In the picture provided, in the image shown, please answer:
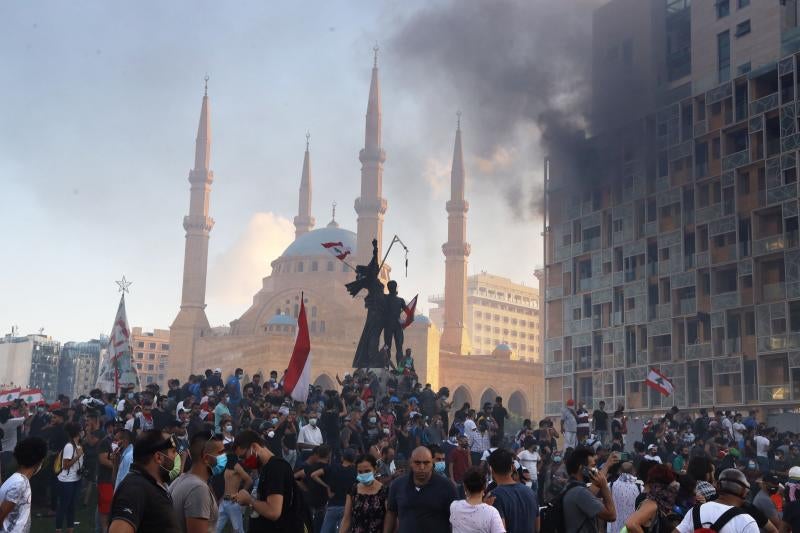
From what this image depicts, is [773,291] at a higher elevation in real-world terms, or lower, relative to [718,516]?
higher

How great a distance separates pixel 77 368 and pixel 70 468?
9861 cm

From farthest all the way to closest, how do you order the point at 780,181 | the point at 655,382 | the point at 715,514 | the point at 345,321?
1. the point at 345,321
2. the point at 780,181
3. the point at 655,382
4. the point at 715,514

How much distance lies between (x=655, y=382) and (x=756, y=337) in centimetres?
1120

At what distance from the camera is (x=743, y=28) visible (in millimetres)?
42906

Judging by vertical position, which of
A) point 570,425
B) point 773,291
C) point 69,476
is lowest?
point 69,476

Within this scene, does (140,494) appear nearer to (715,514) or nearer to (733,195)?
(715,514)

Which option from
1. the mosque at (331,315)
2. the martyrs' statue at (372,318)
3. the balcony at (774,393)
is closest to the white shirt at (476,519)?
the martyrs' statue at (372,318)

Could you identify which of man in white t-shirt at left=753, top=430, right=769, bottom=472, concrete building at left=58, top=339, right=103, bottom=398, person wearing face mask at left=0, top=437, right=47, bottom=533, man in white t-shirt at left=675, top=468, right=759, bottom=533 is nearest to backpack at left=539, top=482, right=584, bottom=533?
man in white t-shirt at left=675, top=468, right=759, bottom=533

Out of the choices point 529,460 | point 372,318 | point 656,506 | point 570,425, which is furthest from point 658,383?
point 656,506

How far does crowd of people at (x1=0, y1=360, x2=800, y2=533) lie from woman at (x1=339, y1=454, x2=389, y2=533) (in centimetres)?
1

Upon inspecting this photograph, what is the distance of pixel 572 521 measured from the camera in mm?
6949

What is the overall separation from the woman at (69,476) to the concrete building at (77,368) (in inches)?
3741

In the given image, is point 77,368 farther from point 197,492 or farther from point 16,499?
point 197,492

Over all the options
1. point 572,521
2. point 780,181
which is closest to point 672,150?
point 780,181
